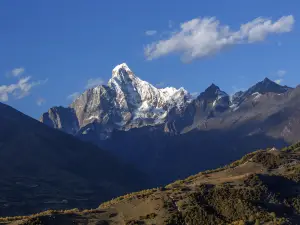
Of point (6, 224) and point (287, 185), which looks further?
point (287, 185)

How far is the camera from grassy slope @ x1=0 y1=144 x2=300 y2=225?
103m

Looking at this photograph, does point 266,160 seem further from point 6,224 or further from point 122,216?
point 6,224

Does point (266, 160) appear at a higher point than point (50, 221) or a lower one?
Answer: higher

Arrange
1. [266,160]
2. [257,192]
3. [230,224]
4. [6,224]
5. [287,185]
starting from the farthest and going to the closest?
[266,160]
[287,185]
[257,192]
[6,224]
[230,224]

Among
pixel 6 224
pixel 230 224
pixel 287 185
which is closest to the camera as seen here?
pixel 230 224

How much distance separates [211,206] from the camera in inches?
4286

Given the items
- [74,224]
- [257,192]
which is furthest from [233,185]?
[74,224]

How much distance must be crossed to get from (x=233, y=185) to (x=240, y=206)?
11.6m

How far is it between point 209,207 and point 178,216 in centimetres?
749

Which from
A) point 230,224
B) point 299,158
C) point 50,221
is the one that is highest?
point 299,158

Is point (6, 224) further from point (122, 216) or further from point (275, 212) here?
point (275, 212)

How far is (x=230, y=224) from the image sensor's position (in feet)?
319

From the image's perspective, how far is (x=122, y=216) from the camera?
108m

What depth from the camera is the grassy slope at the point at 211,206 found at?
10275cm
